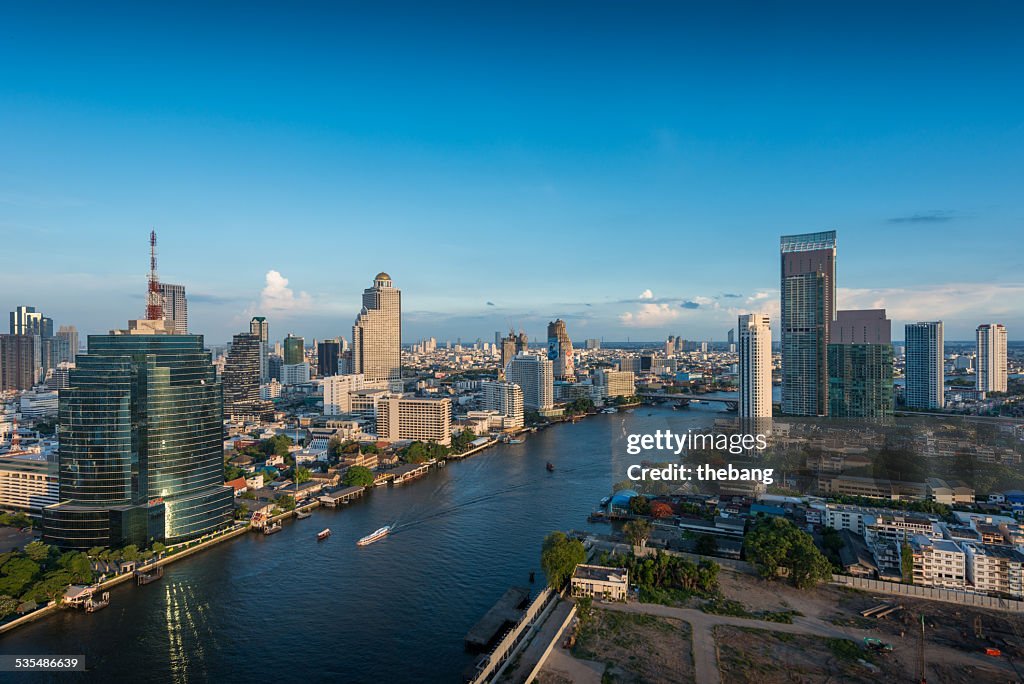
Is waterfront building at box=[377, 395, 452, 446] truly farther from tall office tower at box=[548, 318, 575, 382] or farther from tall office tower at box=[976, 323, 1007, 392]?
tall office tower at box=[976, 323, 1007, 392]

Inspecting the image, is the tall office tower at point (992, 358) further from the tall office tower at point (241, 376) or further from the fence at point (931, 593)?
the tall office tower at point (241, 376)

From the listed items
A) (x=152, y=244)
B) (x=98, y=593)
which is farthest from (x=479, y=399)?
(x=98, y=593)

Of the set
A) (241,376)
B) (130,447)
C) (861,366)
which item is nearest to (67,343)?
(241,376)

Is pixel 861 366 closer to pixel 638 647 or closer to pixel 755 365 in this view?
pixel 755 365

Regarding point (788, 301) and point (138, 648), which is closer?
point (138, 648)

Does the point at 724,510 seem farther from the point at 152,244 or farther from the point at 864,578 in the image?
the point at 152,244

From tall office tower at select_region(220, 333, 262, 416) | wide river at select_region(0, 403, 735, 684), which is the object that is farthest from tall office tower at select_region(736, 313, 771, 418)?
tall office tower at select_region(220, 333, 262, 416)
